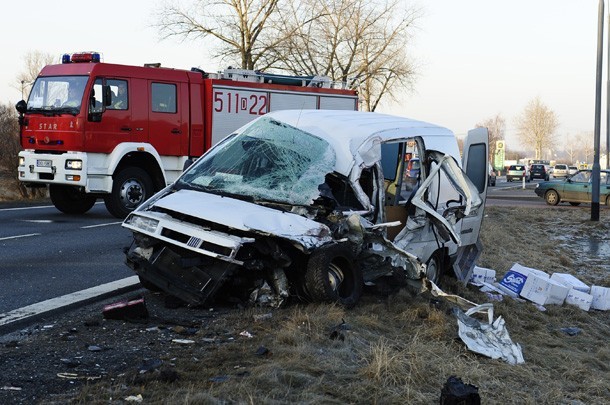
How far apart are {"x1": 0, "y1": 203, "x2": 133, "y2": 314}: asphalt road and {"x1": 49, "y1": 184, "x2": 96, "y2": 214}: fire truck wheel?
0.34m

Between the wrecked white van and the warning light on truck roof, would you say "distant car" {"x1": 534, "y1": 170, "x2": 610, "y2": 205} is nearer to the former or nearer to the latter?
the warning light on truck roof

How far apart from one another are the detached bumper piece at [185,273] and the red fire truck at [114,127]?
790 cm

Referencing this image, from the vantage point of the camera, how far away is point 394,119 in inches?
320

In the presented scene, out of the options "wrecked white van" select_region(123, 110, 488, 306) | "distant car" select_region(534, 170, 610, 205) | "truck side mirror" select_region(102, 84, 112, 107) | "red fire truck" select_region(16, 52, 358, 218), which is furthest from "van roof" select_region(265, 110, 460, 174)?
"distant car" select_region(534, 170, 610, 205)

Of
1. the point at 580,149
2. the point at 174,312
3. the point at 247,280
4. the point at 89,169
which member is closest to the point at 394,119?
the point at 247,280

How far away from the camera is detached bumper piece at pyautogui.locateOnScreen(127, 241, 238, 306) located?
5.85 m

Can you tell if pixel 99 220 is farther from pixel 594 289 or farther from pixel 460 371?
pixel 460 371

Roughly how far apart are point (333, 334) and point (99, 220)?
1000 centimetres

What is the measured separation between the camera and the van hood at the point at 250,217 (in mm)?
5887

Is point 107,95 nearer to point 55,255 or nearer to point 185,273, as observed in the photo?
point 55,255

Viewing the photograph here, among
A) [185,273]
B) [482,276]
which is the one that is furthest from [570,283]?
[185,273]

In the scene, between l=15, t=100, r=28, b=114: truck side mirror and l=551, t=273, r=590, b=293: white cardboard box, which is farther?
l=15, t=100, r=28, b=114: truck side mirror

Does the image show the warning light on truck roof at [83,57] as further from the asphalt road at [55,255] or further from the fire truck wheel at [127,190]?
the asphalt road at [55,255]

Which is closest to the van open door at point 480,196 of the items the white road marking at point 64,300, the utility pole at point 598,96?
the white road marking at point 64,300
